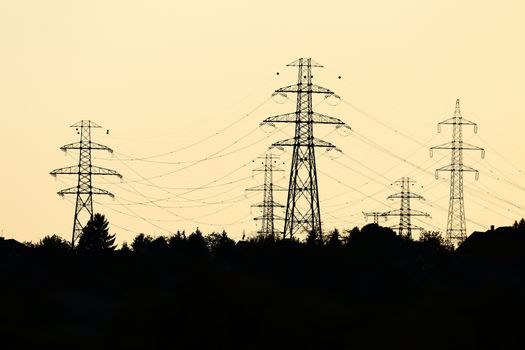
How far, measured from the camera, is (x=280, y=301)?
420 feet

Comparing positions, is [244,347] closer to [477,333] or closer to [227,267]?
[477,333]

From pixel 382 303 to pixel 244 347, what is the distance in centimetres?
3934

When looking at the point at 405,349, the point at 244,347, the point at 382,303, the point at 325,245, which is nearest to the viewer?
the point at 244,347

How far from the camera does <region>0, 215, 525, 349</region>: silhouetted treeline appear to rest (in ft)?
390

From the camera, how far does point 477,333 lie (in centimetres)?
12925

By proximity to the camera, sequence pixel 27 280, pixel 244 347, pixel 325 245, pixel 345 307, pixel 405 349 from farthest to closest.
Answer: pixel 325 245 < pixel 27 280 < pixel 345 307 < pixel 405 349 < pixel 244 347

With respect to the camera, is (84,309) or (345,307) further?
(84,309)

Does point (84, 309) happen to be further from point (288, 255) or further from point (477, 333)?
point (477, 333)

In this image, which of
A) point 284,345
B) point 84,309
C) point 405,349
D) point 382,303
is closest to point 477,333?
point 405,349

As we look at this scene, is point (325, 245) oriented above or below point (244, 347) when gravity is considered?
above

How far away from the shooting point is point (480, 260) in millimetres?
192625

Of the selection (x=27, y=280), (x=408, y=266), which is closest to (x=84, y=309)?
(x=27, y=280)

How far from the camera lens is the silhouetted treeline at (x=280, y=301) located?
119 meters

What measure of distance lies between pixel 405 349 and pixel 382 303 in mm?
28142
